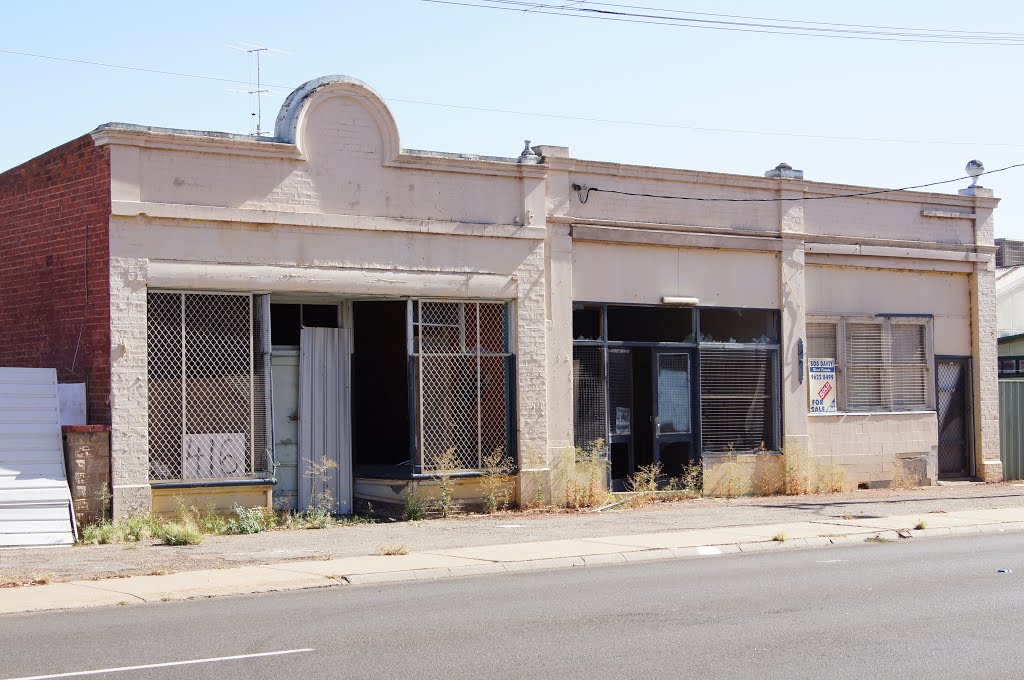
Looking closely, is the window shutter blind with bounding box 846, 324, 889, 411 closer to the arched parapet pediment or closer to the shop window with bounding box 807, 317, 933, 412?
the shop window with bounding box 807, 317, 933, 412

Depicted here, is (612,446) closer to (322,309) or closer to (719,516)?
(719,516)

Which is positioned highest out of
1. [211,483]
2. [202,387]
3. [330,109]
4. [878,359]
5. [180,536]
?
[330,109]

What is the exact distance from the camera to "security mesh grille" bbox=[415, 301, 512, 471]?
17312mm

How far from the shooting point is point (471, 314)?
17.9m

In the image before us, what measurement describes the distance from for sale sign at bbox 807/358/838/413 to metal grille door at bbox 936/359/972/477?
281 centimetres

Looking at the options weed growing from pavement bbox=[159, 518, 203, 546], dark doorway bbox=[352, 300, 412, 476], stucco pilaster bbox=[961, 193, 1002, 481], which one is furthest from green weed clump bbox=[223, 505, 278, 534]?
stucco pilaster bbox=[961, 193, 1002, 481]

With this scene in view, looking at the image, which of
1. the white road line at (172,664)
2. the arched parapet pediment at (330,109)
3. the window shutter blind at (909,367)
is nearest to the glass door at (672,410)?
the window shutter blind at (909,367)

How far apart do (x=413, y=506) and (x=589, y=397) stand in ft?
11.6

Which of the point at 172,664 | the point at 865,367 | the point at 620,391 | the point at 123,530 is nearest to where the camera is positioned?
the point at 172,664

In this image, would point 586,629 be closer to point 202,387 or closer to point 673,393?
point 202,387

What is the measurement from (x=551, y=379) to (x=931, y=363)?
8336mm

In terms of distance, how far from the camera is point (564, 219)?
60.8ft

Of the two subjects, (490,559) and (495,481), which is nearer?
(490,559)

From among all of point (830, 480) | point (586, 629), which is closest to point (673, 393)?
point (830, 480)
